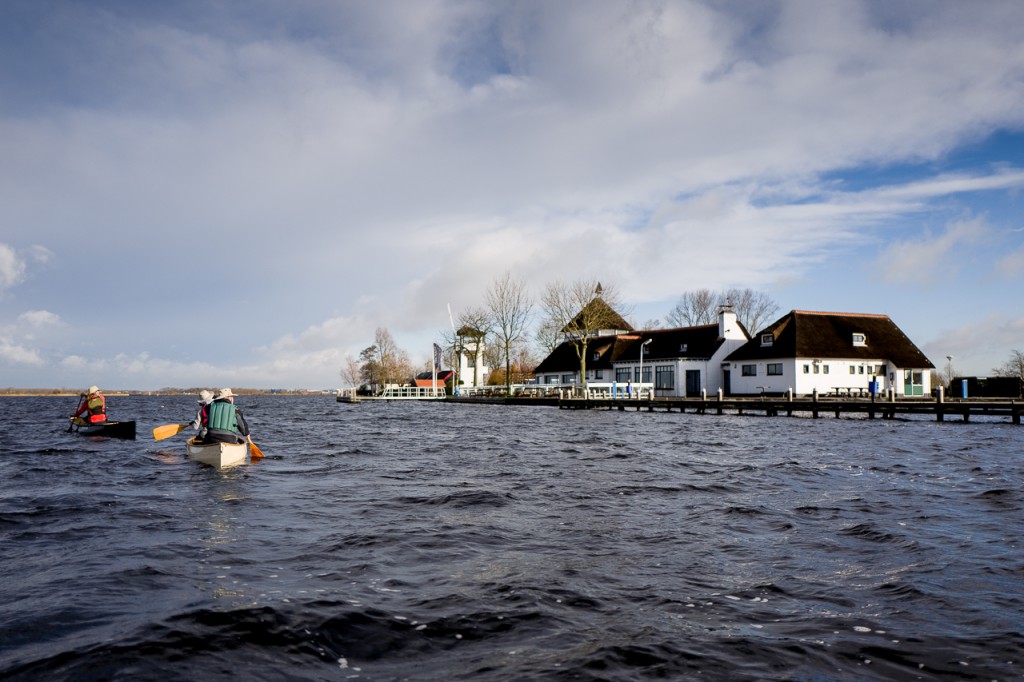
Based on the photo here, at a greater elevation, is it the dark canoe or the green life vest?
the green life vest

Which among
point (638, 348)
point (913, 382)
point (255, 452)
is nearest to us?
point (255, 452)

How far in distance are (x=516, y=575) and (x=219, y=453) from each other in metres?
11.8

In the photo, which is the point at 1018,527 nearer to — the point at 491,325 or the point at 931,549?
the point at 931,549

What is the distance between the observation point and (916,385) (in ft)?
178

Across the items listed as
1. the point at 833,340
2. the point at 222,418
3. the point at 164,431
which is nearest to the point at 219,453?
the point at 222,418

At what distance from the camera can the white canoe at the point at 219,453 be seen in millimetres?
16891

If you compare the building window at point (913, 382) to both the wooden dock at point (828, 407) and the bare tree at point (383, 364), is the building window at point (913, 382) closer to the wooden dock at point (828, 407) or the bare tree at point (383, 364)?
the wooden dock at point (828, 407)

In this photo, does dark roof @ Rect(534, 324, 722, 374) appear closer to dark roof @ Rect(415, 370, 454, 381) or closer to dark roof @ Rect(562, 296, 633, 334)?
dark roof @ Rect(562, 296, 633, 334)

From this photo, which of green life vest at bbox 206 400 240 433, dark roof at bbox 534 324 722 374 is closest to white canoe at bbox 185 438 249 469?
green life vest at bbox 206 400 240 433

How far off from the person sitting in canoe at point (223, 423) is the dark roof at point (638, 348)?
154ft

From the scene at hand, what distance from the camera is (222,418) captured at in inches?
687

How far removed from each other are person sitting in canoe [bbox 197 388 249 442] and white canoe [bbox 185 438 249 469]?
154 mm

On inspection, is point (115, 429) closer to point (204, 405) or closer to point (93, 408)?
point (93, 408)

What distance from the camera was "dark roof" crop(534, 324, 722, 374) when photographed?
60.0 meters
